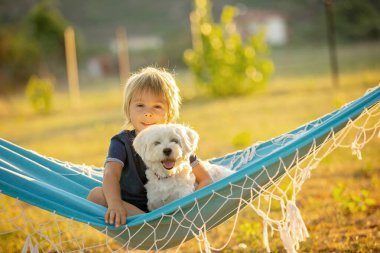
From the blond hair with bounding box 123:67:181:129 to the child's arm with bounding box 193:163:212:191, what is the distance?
0.37 metres

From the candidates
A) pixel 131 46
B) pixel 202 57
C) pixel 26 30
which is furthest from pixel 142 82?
pixel 131 46

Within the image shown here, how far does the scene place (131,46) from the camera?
38.0 m

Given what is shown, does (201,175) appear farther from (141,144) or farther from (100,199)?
(100,199)

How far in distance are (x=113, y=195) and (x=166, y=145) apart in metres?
0.38

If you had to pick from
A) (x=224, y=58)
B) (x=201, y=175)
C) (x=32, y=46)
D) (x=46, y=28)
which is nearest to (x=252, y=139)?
(x=201, y=175)

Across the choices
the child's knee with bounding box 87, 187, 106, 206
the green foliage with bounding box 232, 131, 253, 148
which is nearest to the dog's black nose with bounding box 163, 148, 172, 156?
the child's knee with bounding box 87, 187, 106, 206

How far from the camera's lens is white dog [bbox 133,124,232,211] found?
2799 millimetres

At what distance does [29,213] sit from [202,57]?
859cm

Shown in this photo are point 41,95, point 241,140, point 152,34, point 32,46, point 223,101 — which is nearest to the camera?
point 241,140

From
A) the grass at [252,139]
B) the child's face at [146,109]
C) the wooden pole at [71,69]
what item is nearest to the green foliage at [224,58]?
the grass at [252,139]

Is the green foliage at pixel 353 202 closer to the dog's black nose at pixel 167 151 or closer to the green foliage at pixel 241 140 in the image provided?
the dog's black nose at pixel 167 151

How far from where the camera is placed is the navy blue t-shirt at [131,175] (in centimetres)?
309

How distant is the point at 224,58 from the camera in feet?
42.3

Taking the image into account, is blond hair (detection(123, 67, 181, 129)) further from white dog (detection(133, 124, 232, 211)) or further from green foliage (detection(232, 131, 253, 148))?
green foliage (detection(232, 131, 253, 148))
